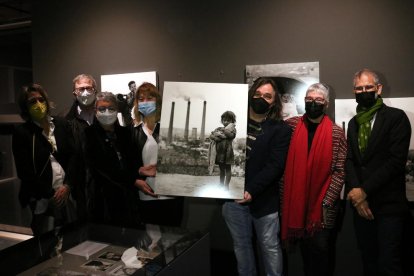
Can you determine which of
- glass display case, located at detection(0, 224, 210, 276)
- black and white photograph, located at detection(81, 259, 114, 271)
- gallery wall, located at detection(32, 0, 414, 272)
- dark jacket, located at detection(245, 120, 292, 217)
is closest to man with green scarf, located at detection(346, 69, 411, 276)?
gallery wall, located at detection(32, 0, 414, 272)

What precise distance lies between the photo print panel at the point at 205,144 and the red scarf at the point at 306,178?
0.42 meters

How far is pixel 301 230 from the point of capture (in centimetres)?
238

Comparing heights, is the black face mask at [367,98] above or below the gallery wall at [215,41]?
below

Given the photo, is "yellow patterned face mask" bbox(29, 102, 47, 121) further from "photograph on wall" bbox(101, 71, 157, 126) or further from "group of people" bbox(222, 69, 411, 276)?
"group of people" bbox(222, 69, 411, 276)

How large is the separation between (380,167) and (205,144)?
3.97ft

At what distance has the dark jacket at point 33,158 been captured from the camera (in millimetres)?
2328

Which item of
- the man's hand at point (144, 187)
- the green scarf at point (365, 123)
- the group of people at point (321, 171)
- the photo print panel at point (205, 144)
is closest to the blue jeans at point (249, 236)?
the group of people at point (321, 171)

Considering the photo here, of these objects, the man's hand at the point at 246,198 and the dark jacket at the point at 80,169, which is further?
the dark jacket at the point at 80,169

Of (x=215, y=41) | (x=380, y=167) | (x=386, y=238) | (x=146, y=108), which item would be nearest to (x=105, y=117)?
(x=146, y=108)

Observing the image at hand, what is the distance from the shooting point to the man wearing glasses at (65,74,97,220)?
8.27 feet

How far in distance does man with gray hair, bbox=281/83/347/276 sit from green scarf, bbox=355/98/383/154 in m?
0.13

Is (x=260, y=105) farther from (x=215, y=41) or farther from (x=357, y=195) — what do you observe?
(x=215, y=41)

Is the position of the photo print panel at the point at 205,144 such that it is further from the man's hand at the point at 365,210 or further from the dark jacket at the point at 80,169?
the man's hand at the point at 365,210

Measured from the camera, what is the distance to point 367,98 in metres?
2.27
